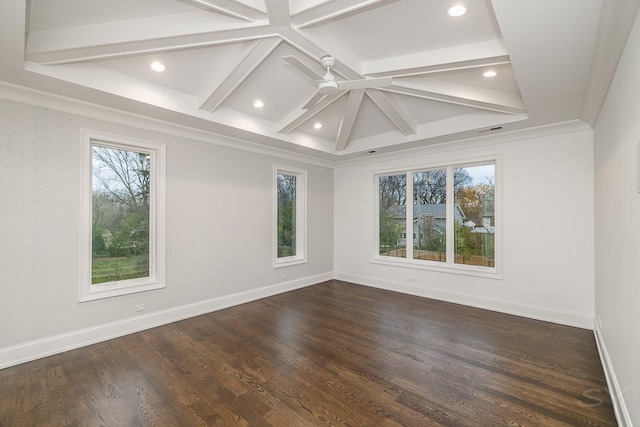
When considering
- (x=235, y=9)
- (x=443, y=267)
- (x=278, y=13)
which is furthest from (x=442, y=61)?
(x=443, y=267)

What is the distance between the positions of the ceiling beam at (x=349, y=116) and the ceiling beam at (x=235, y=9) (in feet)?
4.81

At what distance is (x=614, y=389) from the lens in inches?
85.3

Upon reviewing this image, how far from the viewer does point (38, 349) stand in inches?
114

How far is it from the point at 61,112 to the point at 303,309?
3.81m

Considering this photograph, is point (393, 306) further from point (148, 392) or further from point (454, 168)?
point (148, 392)

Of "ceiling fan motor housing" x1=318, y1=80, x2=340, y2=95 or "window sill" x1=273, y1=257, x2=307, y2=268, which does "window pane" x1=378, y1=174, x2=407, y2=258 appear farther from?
"ceiling fan motor housing" x1=318, y1=80, x2=340, y2=95

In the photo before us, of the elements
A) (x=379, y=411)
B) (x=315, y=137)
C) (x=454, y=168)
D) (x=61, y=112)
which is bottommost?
(x=379, y=411)

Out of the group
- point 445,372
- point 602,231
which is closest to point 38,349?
point 445,372

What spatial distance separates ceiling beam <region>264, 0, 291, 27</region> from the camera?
1975 mm

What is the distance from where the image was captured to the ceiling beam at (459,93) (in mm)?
3207

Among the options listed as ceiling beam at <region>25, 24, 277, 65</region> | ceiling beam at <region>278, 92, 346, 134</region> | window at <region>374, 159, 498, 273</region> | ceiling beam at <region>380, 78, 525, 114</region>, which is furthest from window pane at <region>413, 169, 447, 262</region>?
ceiling beam at <region>25, 24, 277, 65</region>

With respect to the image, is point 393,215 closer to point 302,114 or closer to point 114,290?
point 302,114

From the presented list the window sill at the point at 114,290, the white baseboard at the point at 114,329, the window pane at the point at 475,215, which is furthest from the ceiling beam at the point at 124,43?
the window pane at the point at 475,215

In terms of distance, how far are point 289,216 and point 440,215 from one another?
9.25 feet
